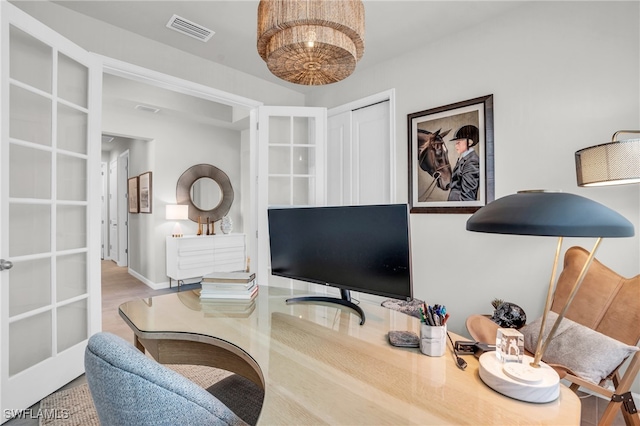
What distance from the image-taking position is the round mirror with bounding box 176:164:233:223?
5285mm

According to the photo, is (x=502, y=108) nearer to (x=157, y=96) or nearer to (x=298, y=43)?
(x=298, y=43)

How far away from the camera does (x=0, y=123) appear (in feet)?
5.78

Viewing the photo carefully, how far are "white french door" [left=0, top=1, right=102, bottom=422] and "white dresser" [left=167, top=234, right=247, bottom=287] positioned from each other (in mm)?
2305

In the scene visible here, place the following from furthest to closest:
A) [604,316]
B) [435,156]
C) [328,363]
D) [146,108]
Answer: [146,108] → [435,156] → [604,316] → [328,363]

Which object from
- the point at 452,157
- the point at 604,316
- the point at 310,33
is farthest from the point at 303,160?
the point at 604,316

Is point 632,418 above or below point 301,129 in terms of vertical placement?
below

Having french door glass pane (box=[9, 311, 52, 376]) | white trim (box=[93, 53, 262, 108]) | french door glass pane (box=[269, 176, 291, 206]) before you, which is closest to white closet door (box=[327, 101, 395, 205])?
french door glass pane (box=[269, 176, 291, 206])

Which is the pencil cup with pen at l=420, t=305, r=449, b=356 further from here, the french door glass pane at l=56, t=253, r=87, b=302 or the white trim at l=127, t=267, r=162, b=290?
the white trim at l=127, t=267, r=162, b=290

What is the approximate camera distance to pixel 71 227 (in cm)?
226

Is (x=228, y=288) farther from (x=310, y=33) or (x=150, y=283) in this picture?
(x=150, y=283)

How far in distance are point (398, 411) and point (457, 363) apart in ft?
1.05

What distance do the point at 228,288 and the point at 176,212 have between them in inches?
146

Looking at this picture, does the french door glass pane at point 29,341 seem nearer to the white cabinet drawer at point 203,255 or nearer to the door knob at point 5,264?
the door knob at point 5,264

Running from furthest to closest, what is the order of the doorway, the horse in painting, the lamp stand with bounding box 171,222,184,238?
the lamp stand with bounding box 171,222,184,238
the doorway
the horse in painting
